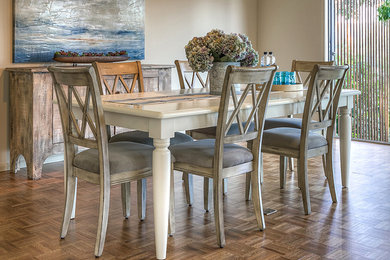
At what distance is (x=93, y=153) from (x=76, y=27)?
252 cm

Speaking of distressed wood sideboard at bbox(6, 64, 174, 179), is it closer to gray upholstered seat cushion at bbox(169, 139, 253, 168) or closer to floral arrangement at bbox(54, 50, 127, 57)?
floral arrangement at bbox(54, 50, 127, 57)

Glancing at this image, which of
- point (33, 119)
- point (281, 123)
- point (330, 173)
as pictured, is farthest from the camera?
point (33, 119)

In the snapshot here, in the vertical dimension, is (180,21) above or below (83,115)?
above

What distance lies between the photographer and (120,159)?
278 cm

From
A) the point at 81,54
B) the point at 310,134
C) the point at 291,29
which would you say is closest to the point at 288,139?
the point at 310,134

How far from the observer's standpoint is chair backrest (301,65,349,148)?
3348 mm

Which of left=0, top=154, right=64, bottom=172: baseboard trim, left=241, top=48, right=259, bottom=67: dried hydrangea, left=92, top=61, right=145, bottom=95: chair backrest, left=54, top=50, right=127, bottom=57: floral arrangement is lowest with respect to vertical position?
left=0, top=154, right=64, bottom=172: baseboard trim

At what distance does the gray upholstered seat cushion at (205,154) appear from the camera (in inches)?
115

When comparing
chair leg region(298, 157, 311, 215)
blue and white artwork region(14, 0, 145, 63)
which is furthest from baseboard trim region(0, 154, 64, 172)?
chair leg region(298, 157, 311, 215)

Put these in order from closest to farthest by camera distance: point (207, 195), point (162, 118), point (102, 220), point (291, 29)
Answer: point (162, 118) < point (102, 220) < point (207, 195) < point (291, 29)

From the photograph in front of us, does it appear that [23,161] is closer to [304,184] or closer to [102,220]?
[102,220]

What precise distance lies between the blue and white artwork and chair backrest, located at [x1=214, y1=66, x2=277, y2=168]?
2449mm

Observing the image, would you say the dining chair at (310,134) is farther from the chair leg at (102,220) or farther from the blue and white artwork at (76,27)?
the blue and white artwork at (76,27)

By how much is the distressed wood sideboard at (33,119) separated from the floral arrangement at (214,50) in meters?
1.57
